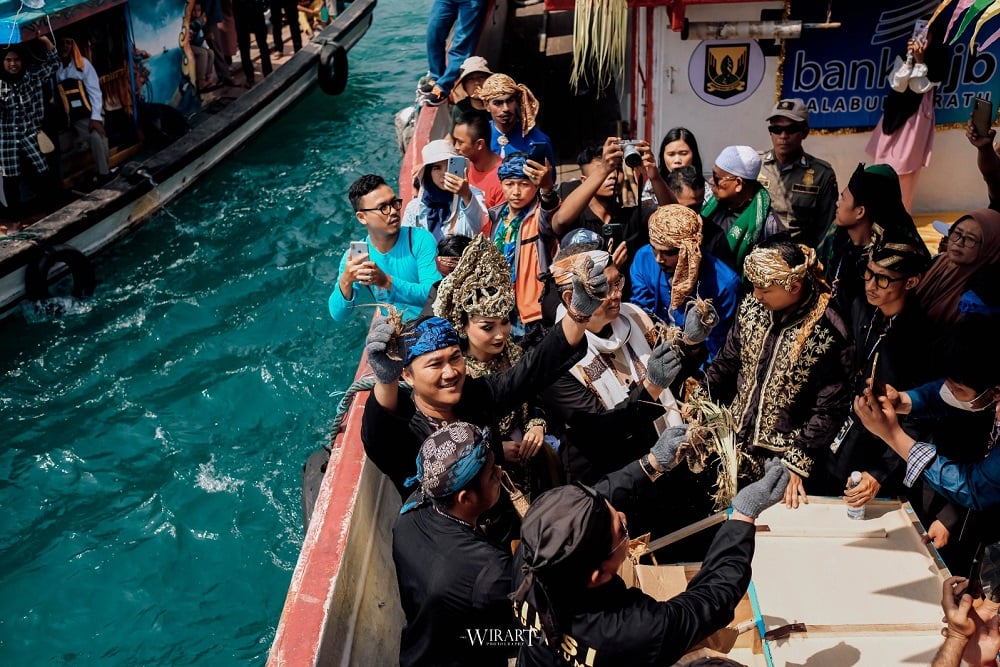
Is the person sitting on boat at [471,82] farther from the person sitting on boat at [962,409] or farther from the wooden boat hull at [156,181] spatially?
the wooden boat hull at [156,181]

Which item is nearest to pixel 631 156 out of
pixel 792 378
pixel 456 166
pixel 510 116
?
pixel 456 166

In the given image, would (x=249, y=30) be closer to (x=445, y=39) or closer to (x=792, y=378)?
(x=445, y=39)

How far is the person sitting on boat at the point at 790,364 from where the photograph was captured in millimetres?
3602

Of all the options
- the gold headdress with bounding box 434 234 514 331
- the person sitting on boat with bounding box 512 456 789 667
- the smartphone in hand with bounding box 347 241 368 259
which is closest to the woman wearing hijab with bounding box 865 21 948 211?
the gold headdress with bounding box 434 234 514 331

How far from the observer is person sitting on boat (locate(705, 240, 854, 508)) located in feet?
11.8

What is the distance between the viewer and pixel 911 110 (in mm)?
6375

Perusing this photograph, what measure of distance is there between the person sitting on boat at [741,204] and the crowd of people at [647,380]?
0.04 feet

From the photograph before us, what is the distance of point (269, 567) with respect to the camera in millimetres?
6375

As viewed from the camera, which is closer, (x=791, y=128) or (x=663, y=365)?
(x=663, y=365)

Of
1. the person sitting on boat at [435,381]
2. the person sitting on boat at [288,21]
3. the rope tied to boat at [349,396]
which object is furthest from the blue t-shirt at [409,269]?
the person sitting on boat at [288,21]

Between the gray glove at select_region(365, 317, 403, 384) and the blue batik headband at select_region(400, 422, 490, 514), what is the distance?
432 millimetres

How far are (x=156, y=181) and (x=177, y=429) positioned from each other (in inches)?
180

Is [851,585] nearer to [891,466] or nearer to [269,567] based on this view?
[891,466]

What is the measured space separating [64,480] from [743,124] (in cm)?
638
